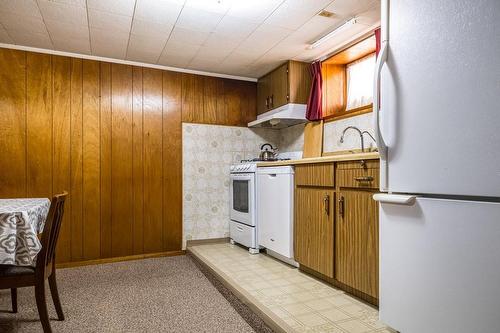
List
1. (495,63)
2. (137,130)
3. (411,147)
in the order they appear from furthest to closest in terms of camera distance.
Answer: (137,130) → (411,147) → (495,63)

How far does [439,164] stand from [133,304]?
2.12 metres

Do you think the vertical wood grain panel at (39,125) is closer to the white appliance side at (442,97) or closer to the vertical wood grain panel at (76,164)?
the vertical wood grain panel at (76,164)

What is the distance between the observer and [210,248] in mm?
3529

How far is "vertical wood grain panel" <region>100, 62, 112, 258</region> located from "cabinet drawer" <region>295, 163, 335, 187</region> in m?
2.05

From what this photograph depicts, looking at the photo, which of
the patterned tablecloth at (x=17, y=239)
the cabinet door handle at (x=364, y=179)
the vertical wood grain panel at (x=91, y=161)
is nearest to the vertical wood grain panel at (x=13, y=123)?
the vertical wood grain panel at (x=91, y=161)

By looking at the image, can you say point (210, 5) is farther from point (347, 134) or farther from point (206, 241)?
point (206, 241)

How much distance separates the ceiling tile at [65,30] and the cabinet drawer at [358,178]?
2454 millimetres

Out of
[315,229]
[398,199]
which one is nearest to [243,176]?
[315,229]

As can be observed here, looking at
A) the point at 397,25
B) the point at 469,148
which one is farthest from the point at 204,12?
the point at 469,148

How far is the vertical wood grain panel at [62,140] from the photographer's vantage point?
3.15 metres

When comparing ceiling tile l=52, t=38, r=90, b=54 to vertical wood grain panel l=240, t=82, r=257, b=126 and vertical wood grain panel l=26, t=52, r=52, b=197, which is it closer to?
vertical wood grain panel l=26, t=52, r=52, b=197

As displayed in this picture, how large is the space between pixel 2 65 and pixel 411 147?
3609 millimetres

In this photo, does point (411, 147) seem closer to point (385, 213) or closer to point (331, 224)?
point (385, 213)

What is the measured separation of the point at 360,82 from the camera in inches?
123
